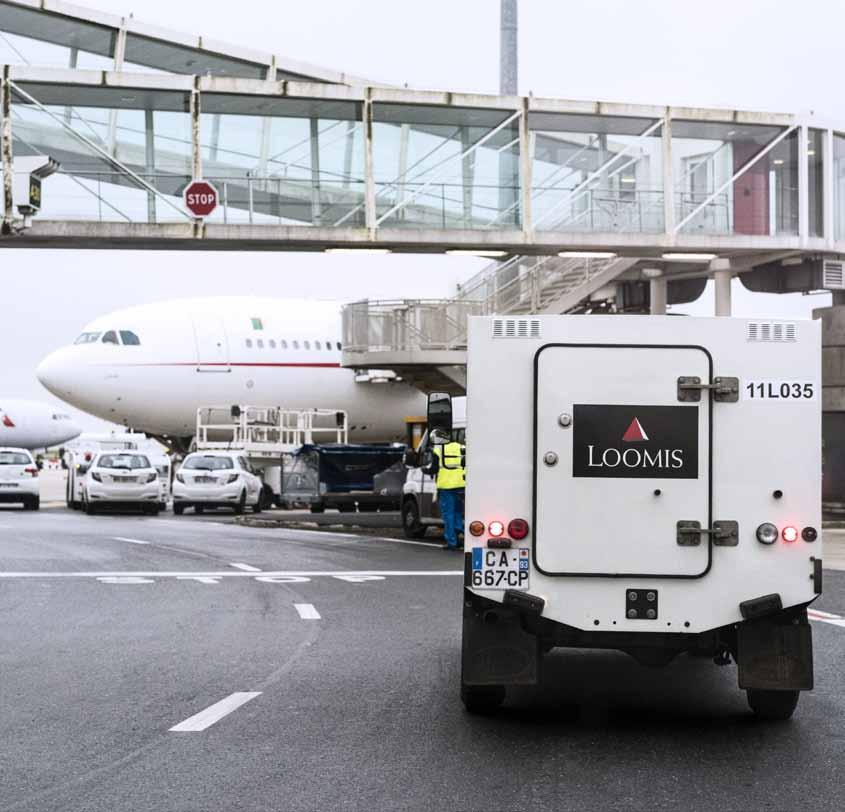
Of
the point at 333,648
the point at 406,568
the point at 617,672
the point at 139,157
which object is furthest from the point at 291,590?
the point at 139,157

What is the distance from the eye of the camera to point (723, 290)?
30.7 meters

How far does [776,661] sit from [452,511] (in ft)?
47.6

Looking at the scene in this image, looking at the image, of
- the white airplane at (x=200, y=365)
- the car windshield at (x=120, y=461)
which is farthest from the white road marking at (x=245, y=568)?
the white airplane at (x=200, y=365)

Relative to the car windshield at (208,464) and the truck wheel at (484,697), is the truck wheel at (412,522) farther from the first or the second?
the truck wheel at (484,697)

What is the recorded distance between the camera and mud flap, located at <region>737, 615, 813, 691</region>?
830 centimetres

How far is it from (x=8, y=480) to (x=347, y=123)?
1591 centimetres

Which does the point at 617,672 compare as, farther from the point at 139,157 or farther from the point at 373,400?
the point at 373,400

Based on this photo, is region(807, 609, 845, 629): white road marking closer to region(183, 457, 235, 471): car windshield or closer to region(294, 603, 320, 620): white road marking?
region(294, 603, 320, 620): white road marking

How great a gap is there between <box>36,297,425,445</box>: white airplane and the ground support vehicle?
25.4ft

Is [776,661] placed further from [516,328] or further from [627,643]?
[516,328]

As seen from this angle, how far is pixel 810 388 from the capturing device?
8.52 m

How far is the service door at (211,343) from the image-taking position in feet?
140

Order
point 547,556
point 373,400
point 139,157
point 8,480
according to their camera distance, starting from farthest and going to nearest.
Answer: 1. point 373,400
2. point 8,480
3. point 139,157
4. point 547,556

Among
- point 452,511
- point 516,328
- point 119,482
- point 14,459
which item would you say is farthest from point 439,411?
point 14,459
